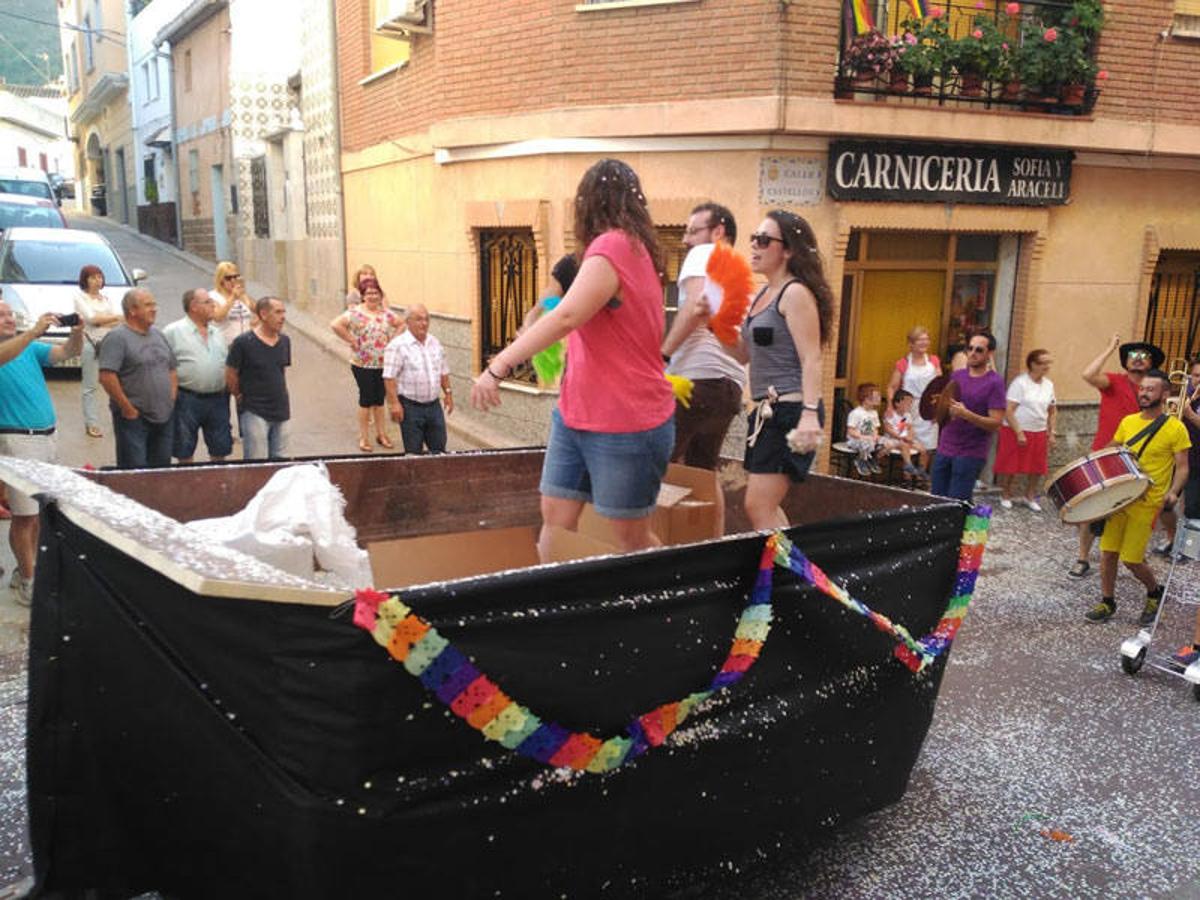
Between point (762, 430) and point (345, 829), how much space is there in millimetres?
2470

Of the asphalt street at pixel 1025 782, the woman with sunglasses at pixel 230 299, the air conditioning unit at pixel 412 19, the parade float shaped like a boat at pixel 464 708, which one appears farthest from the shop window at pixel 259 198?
the parade float shaped like a boat at pixel 464 708

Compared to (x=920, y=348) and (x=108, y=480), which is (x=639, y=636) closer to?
(x=108, y=480)

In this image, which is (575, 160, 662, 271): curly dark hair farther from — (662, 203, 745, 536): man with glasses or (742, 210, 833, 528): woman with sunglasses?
(662, 203, 745, 536): man with glasses

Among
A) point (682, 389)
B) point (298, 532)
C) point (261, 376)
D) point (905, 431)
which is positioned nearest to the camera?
point (298, 532)

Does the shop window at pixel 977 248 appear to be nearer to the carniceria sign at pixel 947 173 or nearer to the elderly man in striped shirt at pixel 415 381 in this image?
the carniceria sign at pixel 947 173

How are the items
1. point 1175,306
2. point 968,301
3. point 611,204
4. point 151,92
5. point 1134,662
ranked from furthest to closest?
1. point 151,92
2. point 1175,306
3. point 968,301
4. point 1134,662
5. point 611,204

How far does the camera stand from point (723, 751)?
2.81 meters

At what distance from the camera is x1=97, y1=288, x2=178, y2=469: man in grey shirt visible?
6.41 metres

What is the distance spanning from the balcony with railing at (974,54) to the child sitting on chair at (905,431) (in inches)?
110

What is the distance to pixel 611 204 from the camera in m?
3.50

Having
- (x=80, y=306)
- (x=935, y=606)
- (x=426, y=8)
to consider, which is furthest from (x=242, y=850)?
(x=426, y=8)

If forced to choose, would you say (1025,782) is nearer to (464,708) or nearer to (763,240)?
(763,240)

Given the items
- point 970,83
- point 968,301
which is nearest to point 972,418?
point 968,301

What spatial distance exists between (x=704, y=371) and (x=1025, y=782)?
2275 millimetres
